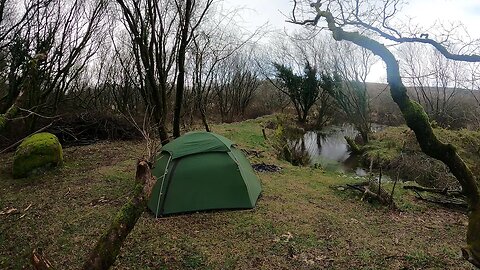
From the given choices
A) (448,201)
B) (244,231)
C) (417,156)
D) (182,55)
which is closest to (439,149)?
(244,231)

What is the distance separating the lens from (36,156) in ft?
27.1

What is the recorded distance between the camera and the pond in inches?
579

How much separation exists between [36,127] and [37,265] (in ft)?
33.6

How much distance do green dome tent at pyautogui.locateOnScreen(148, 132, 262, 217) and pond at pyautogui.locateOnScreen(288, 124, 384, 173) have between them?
776 centimetres

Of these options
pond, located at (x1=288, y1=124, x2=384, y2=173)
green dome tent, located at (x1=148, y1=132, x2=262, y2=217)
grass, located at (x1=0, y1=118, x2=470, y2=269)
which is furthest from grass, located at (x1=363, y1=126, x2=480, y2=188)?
green dome tent, located at (x1=148, y1=132, x2=262, y2=217)

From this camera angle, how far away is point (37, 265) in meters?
2.67

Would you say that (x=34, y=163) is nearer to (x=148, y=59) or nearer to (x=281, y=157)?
(x=148, y=59)

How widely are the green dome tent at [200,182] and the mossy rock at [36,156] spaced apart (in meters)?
3.67

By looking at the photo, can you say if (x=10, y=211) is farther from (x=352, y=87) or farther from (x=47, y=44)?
(x=352, y=87)

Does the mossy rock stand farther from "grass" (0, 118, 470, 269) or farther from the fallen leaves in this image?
the fallen leaves

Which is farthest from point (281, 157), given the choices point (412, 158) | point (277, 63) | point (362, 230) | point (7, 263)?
point (277, 63)

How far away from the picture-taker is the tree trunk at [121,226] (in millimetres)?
2980

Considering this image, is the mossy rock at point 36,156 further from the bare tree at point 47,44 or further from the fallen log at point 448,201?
the fallen log at point 448,201

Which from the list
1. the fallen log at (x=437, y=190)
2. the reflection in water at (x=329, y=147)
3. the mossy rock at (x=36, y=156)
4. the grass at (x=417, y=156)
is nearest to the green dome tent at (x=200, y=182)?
the mossy rock at (x=36, y=156)
